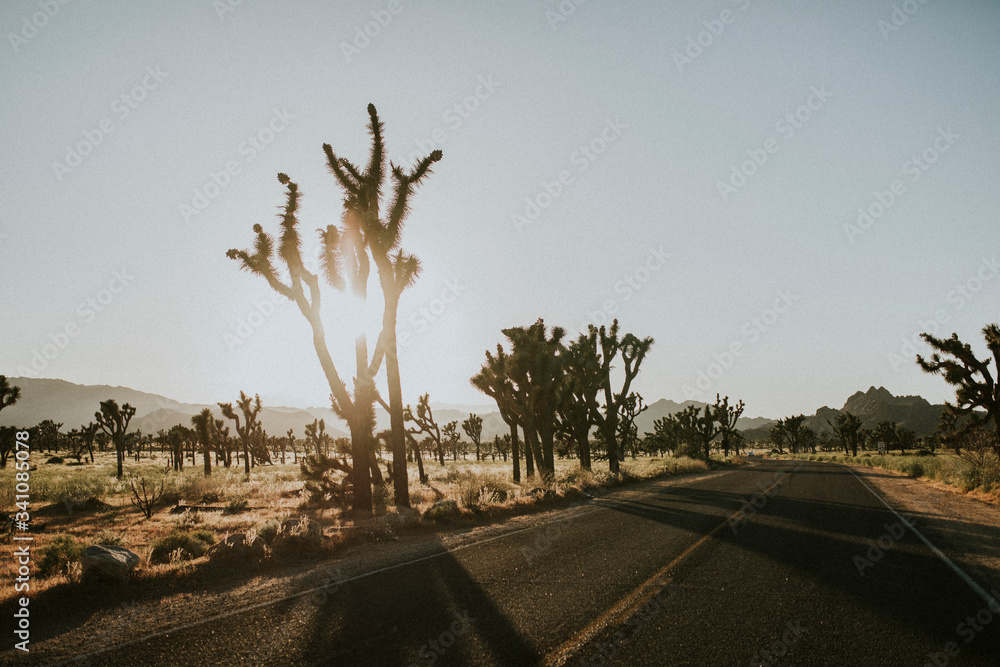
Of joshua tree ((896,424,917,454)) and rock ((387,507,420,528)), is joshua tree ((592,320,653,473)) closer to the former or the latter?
rock ((387,507,420,528))

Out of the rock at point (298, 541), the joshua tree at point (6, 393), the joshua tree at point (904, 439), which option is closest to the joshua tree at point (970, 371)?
the rock at point (298, 541)

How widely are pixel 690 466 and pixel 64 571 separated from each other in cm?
3324

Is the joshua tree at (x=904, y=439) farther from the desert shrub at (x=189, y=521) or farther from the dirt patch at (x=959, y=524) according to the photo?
the desert shrub at (x=189, y=521)

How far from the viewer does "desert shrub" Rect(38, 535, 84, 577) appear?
22.5 ft

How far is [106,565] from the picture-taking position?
6.46m

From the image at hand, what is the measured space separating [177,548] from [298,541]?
6.95ft

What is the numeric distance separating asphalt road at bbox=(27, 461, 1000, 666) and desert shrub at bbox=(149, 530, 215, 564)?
3810 millimetres

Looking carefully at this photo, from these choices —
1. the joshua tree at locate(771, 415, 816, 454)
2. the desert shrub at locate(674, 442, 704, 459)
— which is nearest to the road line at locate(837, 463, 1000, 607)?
the desert shrub at locate(674, 442, 704, 459)

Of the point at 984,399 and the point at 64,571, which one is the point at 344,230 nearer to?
the point at 64,571

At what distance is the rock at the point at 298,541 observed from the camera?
27.6ft

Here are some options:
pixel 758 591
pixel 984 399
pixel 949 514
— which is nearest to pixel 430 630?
pixel 758 591

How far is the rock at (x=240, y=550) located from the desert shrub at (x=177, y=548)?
1.99ft

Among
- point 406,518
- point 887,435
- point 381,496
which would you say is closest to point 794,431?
point 887,435

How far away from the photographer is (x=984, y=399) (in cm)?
2072
